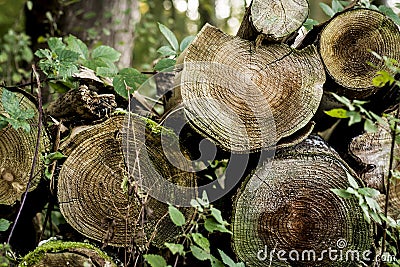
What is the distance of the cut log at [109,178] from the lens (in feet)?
6.91

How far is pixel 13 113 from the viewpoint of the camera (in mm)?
2029

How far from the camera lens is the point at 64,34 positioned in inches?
169

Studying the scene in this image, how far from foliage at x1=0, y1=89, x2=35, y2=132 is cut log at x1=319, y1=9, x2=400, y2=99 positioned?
4.41 ft

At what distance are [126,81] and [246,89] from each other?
63 centimetres

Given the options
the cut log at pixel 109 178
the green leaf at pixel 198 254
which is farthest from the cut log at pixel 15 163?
the green leaf at pixel 198 254

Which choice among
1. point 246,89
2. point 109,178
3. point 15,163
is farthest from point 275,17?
point 15,163

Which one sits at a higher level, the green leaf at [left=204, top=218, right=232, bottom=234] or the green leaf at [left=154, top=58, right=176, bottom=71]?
the green leaf at [left=154, top=58, right=176, bottom=71]

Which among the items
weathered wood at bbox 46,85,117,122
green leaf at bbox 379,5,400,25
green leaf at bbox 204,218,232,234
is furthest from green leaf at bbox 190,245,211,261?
green leaf at bbox 379,5,400,25

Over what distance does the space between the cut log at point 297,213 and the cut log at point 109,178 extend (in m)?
0.29

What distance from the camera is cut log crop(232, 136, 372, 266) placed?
2.12 metres

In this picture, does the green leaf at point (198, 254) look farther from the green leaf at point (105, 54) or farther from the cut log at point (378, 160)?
the green leaf at point (105, 54)

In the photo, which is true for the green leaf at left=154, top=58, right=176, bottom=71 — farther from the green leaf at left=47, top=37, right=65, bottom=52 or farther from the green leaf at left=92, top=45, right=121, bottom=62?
the green leaf at left=47, top=37, right=65, bottom=52

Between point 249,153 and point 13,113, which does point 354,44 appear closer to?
point 249,153

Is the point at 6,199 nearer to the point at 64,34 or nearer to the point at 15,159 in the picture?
the point at 15,159
